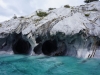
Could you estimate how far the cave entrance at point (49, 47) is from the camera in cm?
3789

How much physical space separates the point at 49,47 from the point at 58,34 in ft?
25.1

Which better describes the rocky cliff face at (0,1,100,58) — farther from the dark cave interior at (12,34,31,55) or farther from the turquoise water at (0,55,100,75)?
the turquoise water at (0,55,100,75)

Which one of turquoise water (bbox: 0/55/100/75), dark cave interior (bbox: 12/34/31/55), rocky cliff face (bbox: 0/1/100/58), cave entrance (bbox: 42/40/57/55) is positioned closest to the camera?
turquoise water (bbox: 0/55/100/75)

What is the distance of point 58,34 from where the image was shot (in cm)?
3319

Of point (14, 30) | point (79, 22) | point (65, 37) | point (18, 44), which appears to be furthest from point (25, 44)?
point (79, 22)

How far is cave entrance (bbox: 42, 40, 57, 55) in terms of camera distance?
124 ft

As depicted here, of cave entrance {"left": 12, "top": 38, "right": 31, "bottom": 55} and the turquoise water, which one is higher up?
cave entrance {"left": 12, "top": 38, "right": 31, "bottom": 55}

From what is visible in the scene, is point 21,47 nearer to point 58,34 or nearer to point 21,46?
point 21,46

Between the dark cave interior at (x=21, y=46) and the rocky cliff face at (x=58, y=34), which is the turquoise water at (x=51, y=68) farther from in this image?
the dark cave interior at (x=21, y=46)

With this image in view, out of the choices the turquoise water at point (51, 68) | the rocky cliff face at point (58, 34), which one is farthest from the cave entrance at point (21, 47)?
the turquoise water at point (51, 68)

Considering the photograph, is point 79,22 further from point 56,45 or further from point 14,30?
point 14,30

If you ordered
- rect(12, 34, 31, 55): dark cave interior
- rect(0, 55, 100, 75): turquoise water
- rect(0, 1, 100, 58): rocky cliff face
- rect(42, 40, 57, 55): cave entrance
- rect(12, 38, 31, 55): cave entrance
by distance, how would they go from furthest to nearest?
rect(12, 38, 31, 55): cave entrance < rect(12, 34, 31, 55): dark cave interior < rect(42, 40, 57, 55): cave entrance < rect(0, 1, 100, 58): rocky cliff face < rect(0, 55, 100, 75): turquoise water

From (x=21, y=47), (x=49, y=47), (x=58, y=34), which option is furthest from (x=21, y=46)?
(x=58, y=34)

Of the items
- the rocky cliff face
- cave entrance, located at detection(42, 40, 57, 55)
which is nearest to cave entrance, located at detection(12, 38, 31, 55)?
the rocky cliff face
